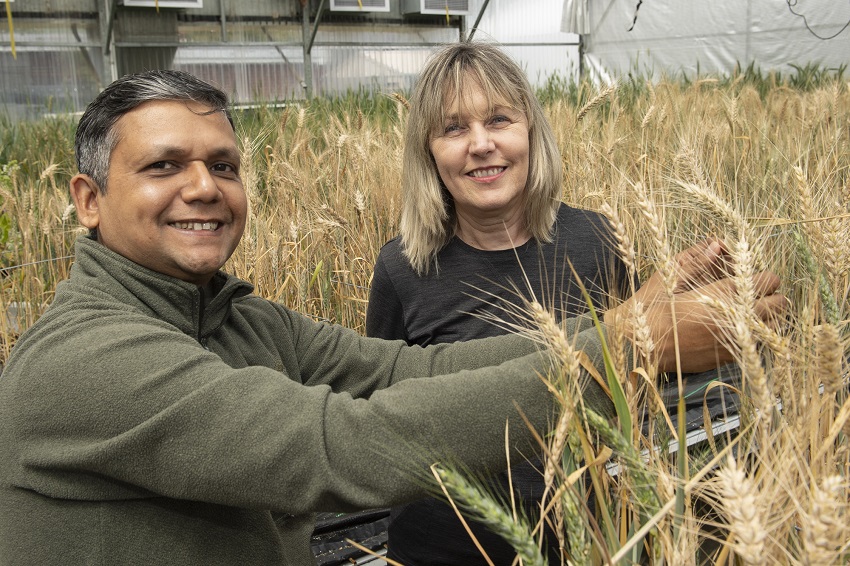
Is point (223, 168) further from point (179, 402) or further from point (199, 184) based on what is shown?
point (179, 402)

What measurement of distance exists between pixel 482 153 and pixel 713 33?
10.1 meters

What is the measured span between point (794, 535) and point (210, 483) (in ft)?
1.81

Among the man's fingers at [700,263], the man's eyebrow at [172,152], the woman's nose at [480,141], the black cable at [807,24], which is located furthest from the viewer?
the black cable at [807,24]

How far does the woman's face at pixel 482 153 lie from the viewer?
1.49 metres

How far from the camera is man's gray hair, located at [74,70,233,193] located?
1.06 meters

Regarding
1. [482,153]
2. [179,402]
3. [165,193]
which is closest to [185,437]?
[179,402]

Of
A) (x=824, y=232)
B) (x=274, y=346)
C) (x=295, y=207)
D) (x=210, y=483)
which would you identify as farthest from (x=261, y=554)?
(x=295, y=207)

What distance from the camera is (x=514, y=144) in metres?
1.50

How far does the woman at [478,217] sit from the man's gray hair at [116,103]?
0.53 m

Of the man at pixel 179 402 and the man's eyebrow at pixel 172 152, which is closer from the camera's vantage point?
the man at pixel 179 402

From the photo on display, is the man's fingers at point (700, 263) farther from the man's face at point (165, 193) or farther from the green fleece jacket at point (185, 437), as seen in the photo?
the man's face at point (165, 193)

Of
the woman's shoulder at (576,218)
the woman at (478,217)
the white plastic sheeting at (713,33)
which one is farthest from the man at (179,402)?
the white plastic sheeting at (713,33)

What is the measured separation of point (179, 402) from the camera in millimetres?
811

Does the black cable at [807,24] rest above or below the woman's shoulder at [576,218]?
above
